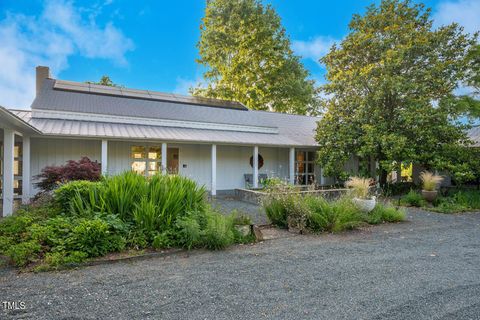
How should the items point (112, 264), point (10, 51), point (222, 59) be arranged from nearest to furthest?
point (112, 264) < point (10, 51) < point (222, 59)

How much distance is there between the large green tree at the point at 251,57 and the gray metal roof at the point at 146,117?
9283 millimetres

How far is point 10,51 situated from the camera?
36.4 ft

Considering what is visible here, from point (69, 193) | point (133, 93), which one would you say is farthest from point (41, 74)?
point (69, 193)

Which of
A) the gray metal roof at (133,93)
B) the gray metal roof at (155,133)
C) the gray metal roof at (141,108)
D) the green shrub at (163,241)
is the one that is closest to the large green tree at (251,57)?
the gray metal roof at (133,93)

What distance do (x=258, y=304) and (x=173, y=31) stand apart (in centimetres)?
2218

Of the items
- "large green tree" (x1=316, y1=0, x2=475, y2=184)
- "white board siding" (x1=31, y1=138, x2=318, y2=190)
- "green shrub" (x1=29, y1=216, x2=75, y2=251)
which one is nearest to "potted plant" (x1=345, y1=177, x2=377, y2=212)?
"white board siding" (x1=31, y1=138, x2=318, y2=190)

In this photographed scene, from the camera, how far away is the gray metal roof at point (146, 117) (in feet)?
36.9

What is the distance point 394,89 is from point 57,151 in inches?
552

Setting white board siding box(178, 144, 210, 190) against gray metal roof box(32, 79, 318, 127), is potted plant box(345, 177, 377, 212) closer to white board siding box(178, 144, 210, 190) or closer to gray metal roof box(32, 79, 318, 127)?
white board siding box(178, 144, 210, 190)

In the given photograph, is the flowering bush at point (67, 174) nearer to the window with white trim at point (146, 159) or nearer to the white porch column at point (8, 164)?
the white porch column at point (8, 164)

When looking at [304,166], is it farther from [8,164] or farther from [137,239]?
[8,164]

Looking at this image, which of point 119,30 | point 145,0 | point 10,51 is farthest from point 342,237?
point 119,30

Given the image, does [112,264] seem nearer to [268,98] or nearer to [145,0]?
[145,0]

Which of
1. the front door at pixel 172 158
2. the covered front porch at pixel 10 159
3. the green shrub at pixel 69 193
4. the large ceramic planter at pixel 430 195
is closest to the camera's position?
the green shrub at pixel 69 193
